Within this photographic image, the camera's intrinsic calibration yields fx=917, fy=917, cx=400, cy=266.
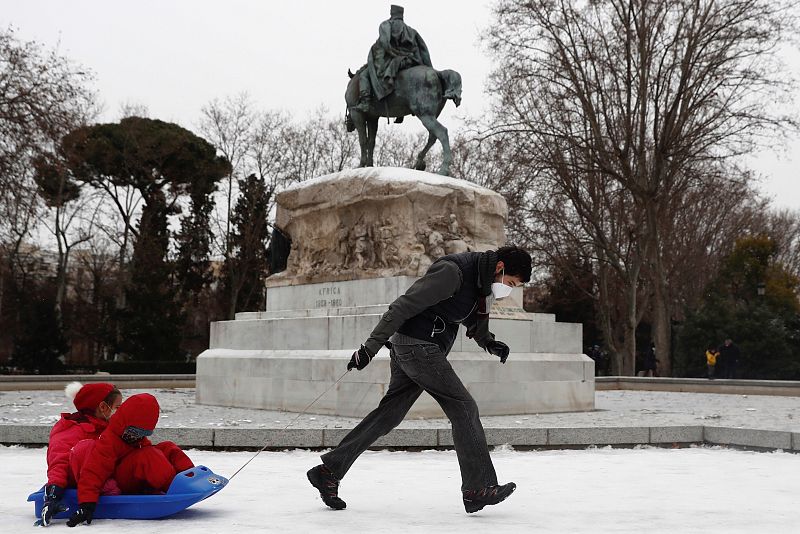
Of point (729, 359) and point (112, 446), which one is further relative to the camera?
point (729, 359)

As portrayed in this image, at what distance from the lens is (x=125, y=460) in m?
5.34

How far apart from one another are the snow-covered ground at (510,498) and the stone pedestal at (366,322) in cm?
312

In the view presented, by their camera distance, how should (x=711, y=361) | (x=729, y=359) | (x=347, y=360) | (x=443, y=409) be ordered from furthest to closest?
1. (x=729, y=359)
2. (x=711, y=361)
3. (x=347, y=360)
4. (x=443, y=409)

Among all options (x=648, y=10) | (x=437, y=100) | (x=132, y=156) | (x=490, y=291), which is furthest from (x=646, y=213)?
(x=490, y=291)

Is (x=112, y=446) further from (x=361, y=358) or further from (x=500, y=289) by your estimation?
(x=500, y=289)

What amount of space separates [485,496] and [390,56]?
9953 mm

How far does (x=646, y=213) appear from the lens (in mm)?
30531

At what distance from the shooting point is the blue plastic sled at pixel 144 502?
5234 millimetres

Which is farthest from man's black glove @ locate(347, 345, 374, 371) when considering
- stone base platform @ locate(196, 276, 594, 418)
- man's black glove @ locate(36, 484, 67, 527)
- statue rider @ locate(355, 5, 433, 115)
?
statue rider @ locate(355, 5, 433, 115)

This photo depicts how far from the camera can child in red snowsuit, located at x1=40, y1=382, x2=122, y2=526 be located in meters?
5.20

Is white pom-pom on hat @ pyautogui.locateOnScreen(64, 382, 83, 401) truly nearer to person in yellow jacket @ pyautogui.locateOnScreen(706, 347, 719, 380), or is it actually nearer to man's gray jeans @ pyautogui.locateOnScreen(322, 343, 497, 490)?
man's gray jeans @ pyautogui.locateOnScreen(322, 343, 497, 490)

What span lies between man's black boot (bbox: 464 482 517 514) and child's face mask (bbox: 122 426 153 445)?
1.93 meters

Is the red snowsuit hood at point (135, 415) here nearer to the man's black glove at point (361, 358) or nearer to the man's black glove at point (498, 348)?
the man's black glove at point (361, 358)

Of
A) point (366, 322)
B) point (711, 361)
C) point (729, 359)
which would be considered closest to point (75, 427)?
point (366, 322)
